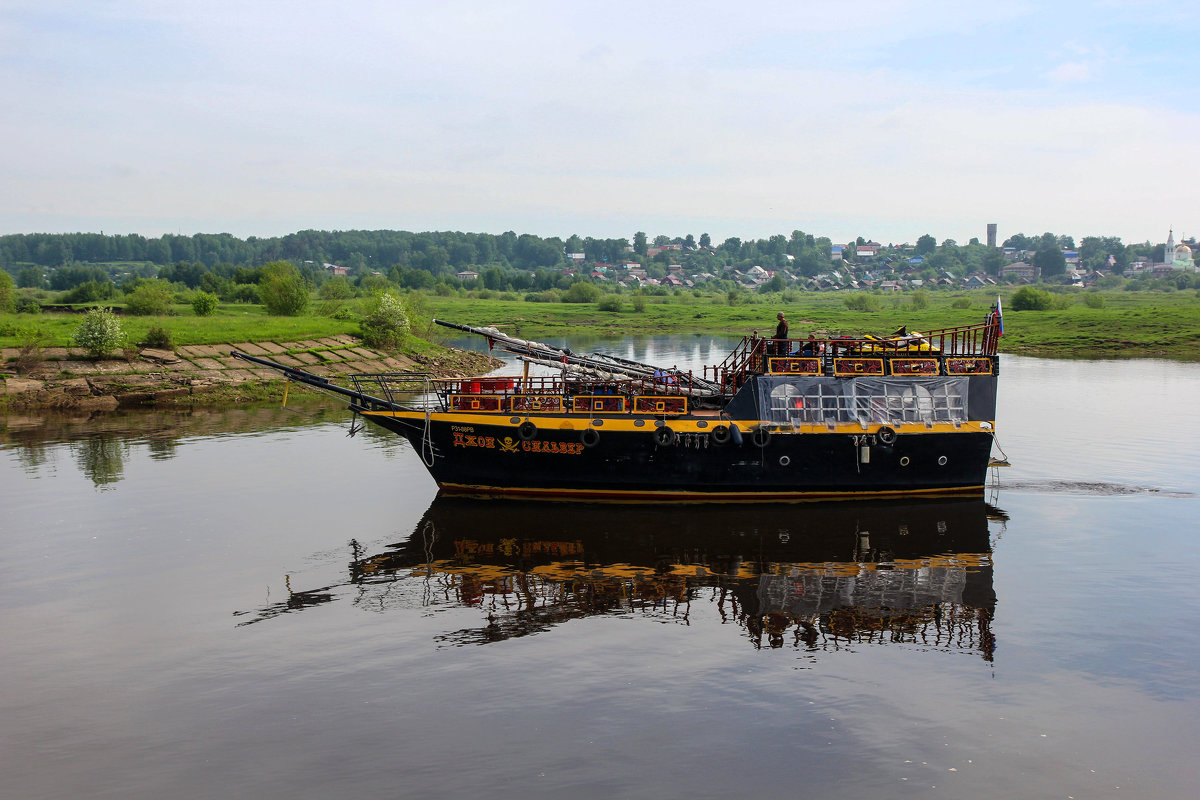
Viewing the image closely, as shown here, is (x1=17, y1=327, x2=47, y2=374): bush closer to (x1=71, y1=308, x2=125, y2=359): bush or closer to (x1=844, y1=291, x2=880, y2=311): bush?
(x1=71, y1=308, x2=125, y2=359): bush

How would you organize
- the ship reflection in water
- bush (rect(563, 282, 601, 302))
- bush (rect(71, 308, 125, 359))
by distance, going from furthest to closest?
bush (rect(563, 282, 601, 302)), bush (rect(71, 308, 125, 359)), the ship reflection in water

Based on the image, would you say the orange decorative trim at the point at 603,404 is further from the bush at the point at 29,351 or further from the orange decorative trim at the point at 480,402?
the bush at the point at 29,351

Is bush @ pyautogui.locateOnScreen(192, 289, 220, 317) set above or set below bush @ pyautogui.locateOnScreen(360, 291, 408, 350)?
above

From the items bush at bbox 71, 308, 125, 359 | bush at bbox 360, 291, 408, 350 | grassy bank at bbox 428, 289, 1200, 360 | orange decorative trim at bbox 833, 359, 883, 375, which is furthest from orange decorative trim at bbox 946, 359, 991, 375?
grassy bank at bbox 428, 289, 1200, 360

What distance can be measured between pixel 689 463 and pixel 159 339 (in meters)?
38.9

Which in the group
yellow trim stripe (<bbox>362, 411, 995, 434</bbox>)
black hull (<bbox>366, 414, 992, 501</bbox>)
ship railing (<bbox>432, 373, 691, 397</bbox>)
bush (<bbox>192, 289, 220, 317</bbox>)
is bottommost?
black hull (<bbox>366, 414, 992, 501</bbox>)

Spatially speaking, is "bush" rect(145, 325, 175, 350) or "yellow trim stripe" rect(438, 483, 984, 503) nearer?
"yellow trim stripe" rect(438, 483, 984, 503)

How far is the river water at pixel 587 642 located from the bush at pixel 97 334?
20.2 meters

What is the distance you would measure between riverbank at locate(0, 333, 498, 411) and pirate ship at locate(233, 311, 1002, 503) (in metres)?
22.9

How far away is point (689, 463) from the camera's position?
26.6 metres

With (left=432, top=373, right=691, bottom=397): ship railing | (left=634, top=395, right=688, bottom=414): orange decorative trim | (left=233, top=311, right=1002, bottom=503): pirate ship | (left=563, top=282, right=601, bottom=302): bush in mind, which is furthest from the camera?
(left=563, top=282, right=601, bottom=302): bush

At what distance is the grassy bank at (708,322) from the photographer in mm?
57312

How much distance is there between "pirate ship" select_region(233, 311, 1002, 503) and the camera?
2648cm

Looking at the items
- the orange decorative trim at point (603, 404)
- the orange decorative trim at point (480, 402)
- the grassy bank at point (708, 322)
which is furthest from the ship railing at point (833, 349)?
the grassy bank at point (708, 322)
